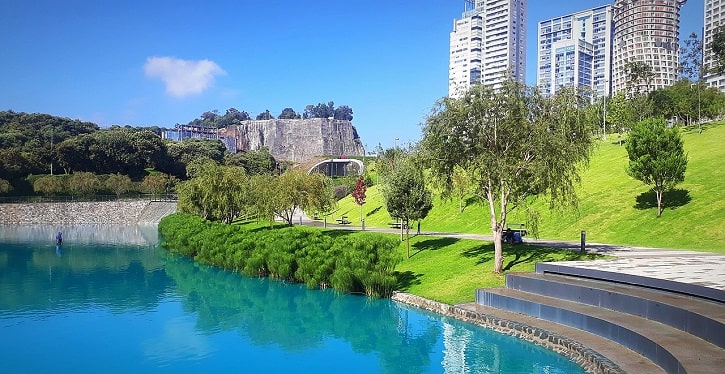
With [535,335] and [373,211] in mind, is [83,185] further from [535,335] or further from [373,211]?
[535,335]

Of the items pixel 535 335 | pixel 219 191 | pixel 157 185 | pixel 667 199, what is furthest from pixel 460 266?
pixel 157 185

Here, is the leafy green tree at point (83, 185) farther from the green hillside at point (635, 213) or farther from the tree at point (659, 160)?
the tree at point (659, 160)

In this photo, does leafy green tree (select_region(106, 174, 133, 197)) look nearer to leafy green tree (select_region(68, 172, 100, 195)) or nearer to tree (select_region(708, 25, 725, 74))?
leafy green tree (select_region(68, 172, 100, 195))

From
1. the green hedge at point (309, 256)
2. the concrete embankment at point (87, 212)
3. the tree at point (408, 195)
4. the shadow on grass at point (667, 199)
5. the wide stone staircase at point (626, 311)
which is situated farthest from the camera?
the concrete embankment at point (87, 212)

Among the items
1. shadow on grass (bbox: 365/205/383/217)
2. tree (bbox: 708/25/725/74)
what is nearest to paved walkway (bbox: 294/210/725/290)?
shadow on grass (bbox: 365/205/383/217)

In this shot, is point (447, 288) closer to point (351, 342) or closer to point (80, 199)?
point (351, 342)

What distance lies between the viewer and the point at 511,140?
26078 millimetres

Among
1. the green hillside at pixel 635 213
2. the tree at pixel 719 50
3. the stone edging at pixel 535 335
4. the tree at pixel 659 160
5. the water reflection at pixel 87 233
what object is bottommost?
the water reflection at pixel 87 233

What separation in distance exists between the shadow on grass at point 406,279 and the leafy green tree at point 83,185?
7859 centimetres

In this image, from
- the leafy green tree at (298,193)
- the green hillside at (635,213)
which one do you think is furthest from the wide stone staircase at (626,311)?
the leafy green tree at (298,193)

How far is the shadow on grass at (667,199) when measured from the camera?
1458 inches

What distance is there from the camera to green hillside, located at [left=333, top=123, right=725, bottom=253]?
1310 inches

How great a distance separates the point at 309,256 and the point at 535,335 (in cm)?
1505

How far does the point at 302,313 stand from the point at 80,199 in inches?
2931
